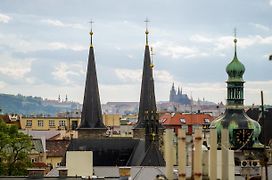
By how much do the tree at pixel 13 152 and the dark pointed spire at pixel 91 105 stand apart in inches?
641

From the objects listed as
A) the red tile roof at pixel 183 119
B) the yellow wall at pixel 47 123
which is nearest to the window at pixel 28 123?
the yellow wall at pixel 47 123

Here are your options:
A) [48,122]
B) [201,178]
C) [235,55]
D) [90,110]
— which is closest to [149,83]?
[90,110]

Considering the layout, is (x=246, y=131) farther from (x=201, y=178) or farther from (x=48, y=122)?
(x=48, y=122)

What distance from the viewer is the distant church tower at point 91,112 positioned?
8712 cm

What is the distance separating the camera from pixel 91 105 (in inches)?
3474

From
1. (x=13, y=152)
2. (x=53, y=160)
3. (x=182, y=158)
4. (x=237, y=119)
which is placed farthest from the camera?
(x=53, y=160)

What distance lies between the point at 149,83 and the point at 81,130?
9019 mm

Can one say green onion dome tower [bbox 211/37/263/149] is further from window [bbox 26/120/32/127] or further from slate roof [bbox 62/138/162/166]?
window [bbox 26/120/32/127]

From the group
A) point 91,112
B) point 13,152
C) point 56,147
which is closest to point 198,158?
point 13,152

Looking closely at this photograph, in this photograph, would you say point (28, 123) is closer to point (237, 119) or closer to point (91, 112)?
point (91, 112)

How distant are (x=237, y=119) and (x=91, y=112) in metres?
26.9

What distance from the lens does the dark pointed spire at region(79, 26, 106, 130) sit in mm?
87812

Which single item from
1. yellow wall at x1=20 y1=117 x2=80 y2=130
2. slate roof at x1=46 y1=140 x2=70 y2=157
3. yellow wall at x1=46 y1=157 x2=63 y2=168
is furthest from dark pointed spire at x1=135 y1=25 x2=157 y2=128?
yellow wall at x1=20 y1=117 x2=80 y2=130

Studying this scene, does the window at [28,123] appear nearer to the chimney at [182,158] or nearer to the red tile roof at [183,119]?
the red tile roof at [183,119]
